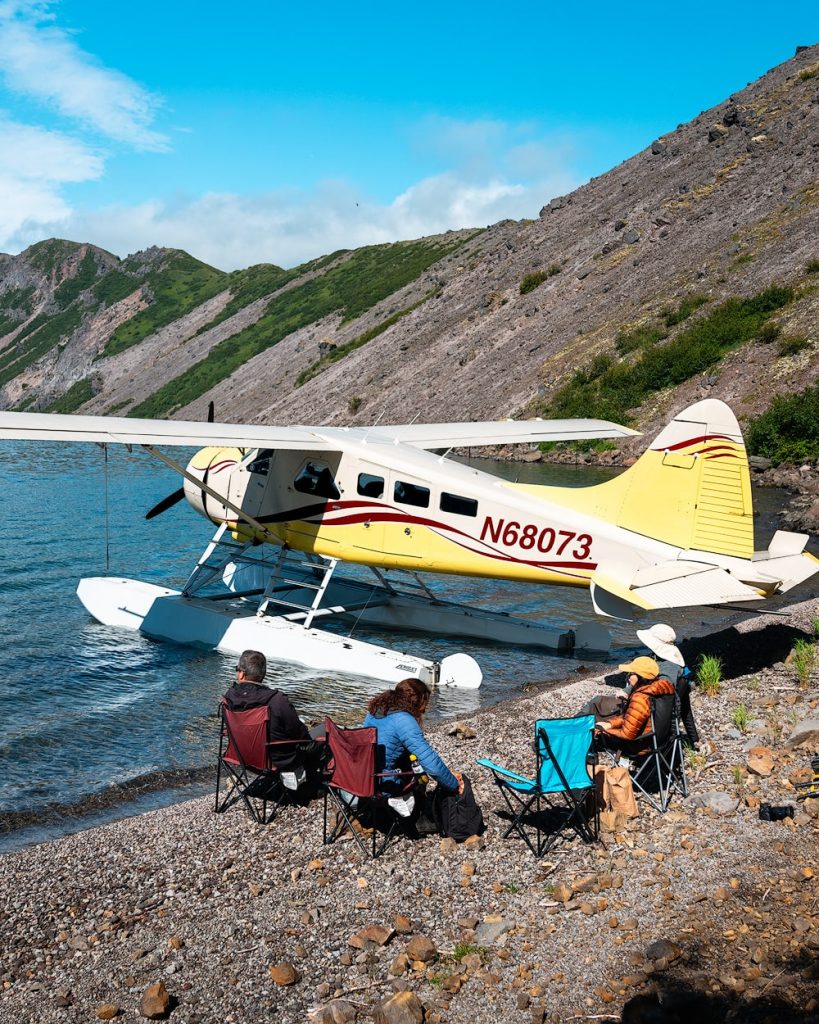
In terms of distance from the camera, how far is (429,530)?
1540 cm

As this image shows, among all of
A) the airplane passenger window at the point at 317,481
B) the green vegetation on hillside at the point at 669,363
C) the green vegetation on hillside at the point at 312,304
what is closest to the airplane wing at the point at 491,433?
the airplane passenger window at the point at 317,481

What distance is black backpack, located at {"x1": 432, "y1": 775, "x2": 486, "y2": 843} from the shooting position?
785 cm

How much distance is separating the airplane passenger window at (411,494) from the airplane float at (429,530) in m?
0.04

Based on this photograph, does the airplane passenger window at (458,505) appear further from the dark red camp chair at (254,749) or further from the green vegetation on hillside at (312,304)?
the green vegetation on hillside at (312,304)

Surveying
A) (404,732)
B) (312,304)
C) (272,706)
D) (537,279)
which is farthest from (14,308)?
(404,732)

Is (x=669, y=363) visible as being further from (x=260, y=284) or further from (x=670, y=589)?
(x=260, y=284)

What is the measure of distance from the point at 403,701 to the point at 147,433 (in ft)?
26.4

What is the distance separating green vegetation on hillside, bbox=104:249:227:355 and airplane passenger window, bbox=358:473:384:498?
136246 millimetres

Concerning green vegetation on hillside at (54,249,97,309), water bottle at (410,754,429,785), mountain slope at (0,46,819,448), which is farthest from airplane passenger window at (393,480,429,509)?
green vegetation on hillside at (54,249,97,309)

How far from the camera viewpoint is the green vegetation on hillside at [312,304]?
10294 centimetres

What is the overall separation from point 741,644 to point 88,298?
590 ft

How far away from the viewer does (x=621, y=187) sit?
77.9 m

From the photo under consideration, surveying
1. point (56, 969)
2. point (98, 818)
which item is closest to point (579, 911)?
point (56, 969)

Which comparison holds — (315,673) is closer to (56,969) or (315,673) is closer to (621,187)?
(56,969)
